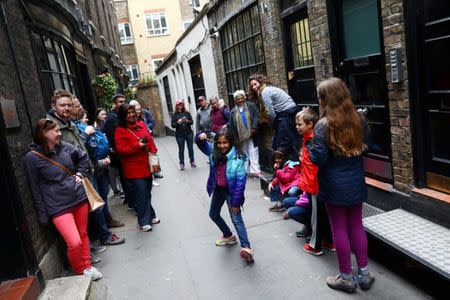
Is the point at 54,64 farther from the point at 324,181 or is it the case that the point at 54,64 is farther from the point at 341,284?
the point at 341,284

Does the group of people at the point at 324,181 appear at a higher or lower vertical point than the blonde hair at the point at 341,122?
lower

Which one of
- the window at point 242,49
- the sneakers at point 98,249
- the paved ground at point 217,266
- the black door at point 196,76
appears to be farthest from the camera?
the black door at point 196,76

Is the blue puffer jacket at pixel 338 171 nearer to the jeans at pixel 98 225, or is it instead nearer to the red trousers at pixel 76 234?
the red trousers at pixel 76 234

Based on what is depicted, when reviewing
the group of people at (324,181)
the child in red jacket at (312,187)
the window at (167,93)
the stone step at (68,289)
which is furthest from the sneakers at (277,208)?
the window at (167,93)

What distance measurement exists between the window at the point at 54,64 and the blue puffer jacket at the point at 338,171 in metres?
4.20

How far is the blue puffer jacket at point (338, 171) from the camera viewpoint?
2.94 meters

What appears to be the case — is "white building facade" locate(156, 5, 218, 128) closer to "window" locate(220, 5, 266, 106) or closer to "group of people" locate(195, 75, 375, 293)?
"window" locate(220, 5, 266, 106)

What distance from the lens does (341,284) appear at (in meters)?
3.21

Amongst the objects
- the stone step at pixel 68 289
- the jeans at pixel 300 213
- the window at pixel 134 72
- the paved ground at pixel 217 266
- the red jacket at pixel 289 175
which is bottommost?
the paved ground at pixel 217 266

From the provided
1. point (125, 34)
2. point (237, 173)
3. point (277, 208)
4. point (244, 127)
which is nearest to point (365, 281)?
point (237, 173)

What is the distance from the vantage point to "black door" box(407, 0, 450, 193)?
11.2 feet

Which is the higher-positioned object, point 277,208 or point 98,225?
point 98,225

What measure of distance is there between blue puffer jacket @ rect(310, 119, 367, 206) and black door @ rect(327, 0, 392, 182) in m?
1.22

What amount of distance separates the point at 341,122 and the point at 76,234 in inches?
109
